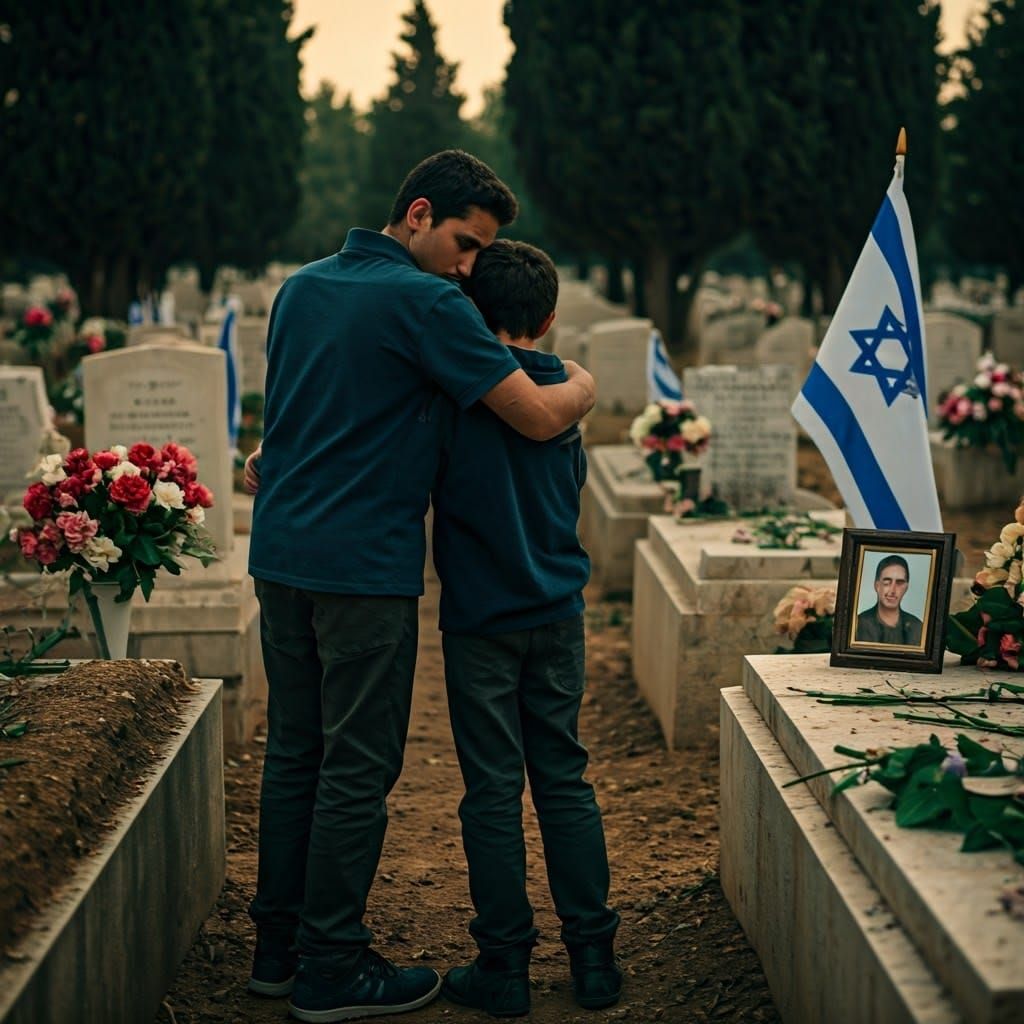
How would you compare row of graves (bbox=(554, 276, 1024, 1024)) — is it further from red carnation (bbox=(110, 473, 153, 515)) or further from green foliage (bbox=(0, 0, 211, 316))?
green foliage (bbox=(0, 0, 211, 316))

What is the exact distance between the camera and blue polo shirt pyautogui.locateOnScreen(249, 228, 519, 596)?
346 cm

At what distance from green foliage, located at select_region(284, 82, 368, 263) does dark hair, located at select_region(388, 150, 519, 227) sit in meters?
61.0

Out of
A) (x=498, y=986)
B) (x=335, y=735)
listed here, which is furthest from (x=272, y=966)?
(x=335, y=735)

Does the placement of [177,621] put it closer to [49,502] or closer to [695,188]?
[49,502]

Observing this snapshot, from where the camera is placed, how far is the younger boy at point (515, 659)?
3605 millimetres

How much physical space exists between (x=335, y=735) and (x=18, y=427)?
738 centimetres

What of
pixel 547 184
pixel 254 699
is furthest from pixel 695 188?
pixel 254 699

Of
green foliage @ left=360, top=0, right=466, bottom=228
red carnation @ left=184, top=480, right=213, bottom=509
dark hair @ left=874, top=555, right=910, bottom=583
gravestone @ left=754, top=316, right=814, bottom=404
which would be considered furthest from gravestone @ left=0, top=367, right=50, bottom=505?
green foliage @ left=360, top=0, right=466, bottom=228

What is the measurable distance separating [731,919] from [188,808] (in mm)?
1591

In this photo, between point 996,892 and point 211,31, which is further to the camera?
point 211,31

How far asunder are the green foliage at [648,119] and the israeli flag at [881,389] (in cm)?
1862

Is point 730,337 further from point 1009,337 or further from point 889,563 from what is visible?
point 889,563

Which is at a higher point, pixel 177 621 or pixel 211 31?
pixel 211 31

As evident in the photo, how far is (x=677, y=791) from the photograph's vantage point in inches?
239
